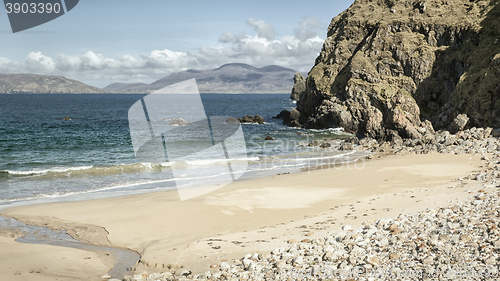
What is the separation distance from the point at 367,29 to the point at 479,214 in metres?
59.4

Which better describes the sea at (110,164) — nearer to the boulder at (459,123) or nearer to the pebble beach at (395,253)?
the boulder at (459,123)

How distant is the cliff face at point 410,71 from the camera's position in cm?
4009

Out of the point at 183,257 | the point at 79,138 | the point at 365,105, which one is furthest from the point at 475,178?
the point at 79,138

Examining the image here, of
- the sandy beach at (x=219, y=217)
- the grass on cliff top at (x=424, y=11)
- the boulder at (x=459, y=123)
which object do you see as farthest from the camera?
the grass on cliff top at (x=424, y=11)

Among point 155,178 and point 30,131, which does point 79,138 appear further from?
point 155,178

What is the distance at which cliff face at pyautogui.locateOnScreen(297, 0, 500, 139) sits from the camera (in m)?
40.1

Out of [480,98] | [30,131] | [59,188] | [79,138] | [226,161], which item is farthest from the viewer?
[30,131]

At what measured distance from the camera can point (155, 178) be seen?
2745cm

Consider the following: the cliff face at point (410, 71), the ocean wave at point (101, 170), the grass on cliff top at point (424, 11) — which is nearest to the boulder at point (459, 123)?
the cliff face at point (410, 71)

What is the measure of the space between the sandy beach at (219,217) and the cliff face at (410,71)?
1799cm

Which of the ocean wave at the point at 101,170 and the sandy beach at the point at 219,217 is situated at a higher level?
the ocean wave at the point at 101,170

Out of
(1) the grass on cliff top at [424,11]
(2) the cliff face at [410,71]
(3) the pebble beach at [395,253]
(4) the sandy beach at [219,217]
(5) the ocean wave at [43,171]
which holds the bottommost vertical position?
(4) the sandy beach at [219,217]

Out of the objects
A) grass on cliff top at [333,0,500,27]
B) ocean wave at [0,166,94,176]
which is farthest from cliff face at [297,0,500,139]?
ocean wave at [0,166,94,176]

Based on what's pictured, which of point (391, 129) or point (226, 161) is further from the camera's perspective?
point (391, 129)
